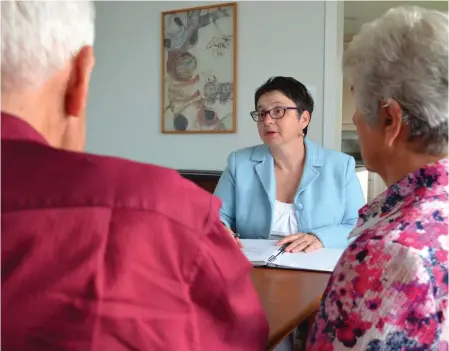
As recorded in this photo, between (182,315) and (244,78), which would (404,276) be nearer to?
(182,315)

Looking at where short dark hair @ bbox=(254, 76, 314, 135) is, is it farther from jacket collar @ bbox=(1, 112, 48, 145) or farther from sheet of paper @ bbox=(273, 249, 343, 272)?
jacket collar @ bbox=(1, 112, 48, 145)

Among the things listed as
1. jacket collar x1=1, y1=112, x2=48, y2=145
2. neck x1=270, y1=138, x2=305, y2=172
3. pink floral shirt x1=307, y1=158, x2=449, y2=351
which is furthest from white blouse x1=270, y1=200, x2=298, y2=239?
jacket collar x1=1, y1=112, x2=48, y2=145

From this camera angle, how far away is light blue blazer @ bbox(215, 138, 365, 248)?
5.74ft

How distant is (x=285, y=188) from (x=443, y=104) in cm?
110

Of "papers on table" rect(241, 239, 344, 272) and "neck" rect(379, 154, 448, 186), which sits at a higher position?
"neck" rect(379, 154, 448, 186)

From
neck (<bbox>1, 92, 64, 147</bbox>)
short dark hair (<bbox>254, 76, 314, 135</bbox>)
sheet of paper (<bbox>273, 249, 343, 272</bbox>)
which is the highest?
short dark hair (<bbox>254, 76, 314, 135</bbox>)

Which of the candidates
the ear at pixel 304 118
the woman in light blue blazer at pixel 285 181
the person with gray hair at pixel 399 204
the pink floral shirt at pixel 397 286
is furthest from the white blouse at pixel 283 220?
the pink floral shirt at pixel 397 286

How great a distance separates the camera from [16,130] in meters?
0.51

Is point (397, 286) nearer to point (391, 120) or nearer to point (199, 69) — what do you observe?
point (391, 120)

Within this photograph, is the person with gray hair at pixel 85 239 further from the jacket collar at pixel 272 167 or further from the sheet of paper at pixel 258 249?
the jacket collar at pixel 272 167

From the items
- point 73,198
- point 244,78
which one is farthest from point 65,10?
point 244,78

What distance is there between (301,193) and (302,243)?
34cm

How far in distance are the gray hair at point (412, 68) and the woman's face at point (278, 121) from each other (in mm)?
1037

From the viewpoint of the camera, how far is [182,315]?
53cm
